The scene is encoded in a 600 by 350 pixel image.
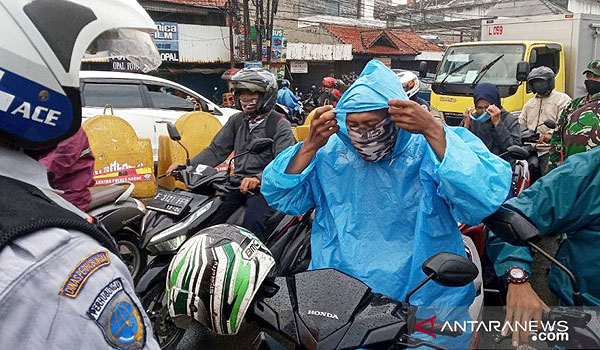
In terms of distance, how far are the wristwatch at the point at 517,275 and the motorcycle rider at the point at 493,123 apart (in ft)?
10.8

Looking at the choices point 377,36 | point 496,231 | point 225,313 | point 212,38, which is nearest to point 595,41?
point 496,231

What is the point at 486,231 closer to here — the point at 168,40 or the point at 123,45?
the point at 123,45

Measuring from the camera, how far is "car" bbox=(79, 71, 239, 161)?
790cm

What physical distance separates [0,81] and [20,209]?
0.81 ft

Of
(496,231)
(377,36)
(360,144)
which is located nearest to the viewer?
(496,231)

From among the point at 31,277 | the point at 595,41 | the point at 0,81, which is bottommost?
the point at 31,277

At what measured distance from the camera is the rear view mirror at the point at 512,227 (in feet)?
5.60

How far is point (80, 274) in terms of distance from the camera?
35.2 inches

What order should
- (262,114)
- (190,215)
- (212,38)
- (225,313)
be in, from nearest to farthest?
(225,313) → (190,215) → (262,114) → (212,38)

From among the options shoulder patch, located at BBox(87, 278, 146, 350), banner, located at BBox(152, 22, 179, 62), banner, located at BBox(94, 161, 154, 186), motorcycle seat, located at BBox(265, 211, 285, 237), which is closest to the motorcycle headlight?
motorcycle seat, located at BBox(265, 211, 285, 237)

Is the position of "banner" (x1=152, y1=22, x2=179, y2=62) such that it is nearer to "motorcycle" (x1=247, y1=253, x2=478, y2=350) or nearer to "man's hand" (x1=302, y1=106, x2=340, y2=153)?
Answer: "man's hand" (x1=302, y1=106, x2=340, y2=153)

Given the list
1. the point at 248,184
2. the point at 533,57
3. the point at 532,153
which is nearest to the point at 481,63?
the point at 533,57

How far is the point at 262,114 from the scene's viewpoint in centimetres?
412

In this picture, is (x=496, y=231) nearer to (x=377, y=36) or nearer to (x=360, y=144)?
(x=360, y=144)
